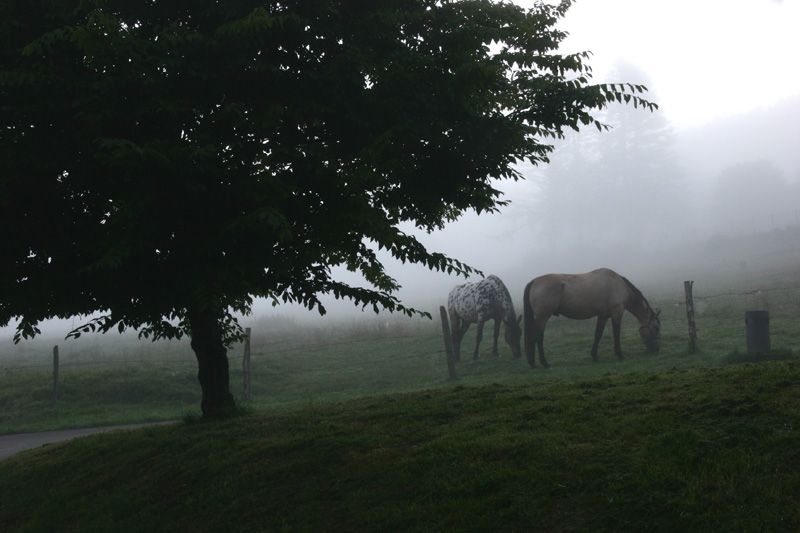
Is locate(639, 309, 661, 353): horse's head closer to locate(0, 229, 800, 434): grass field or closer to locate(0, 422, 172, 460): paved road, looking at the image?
locate(0, 229, 800, 434): grass field

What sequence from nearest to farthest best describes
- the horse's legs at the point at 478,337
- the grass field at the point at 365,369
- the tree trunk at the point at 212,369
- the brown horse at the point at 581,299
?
the tree trunk at the point at 212,369 < the grass field at the point at 365,369 < the brown horse at the point at 581,299 < the horse's legs at the point at 478,337

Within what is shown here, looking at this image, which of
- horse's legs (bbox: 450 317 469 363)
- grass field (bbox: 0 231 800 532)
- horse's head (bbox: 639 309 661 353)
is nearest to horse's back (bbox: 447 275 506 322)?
horse's legs (bbox: 450 317 469 363)

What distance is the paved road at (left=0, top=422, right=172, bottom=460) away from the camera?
1208 centimetres

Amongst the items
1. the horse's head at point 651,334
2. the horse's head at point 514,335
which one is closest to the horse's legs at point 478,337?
the horse's head at point 514,335

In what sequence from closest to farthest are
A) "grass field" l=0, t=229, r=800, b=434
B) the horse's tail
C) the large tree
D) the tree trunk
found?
the large tree → the tree trunk → "grass field" l=0, t=229, r=800, b=434 → the horse's tail

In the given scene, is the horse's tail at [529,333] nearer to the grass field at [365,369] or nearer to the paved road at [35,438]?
the grass field at [365,369]

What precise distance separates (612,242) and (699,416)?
73.4 m

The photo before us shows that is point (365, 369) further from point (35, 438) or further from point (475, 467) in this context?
point (475, 467)

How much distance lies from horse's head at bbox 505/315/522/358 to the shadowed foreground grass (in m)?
10.0

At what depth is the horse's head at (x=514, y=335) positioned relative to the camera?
18.8 meters

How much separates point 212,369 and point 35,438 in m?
6.51

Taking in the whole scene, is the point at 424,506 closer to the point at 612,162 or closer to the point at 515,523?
the point at 515,523

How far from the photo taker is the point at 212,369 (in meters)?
9.55

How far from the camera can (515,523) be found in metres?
4.26
